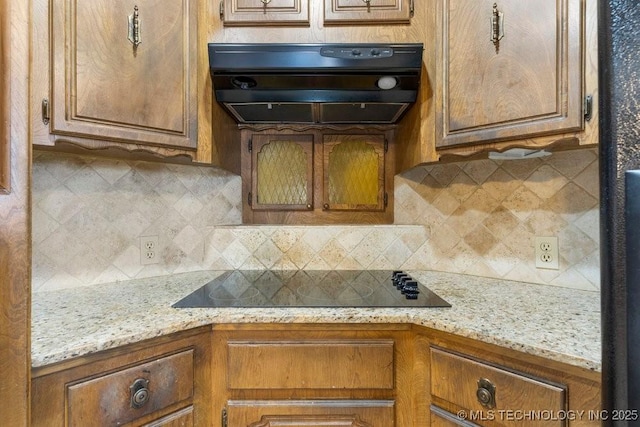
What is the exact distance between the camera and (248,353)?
32.8 inches

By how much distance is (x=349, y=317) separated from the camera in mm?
824

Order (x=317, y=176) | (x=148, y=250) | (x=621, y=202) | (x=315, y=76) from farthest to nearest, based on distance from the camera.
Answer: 1. (x=317, y=176)
2. (x=148, y=250)
3. (x=315, y=76)
4. (x=621, y=202)

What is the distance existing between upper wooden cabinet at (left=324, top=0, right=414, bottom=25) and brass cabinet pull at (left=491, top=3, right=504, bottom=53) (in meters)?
0.26

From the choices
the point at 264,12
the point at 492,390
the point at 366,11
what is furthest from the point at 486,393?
the point at 264,12

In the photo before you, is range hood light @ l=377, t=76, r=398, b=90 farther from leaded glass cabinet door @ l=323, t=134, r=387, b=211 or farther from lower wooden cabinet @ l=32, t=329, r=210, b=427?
lower wooden cabinet @ l=32, t=329, r=210, b=427

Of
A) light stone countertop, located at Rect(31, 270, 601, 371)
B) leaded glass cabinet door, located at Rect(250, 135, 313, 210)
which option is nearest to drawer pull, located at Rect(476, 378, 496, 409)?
light stone countertop, located at Rect(31, 270, 601, 371)

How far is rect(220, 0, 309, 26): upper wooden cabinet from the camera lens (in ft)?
3.49

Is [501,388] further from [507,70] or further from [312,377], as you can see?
[507,70]

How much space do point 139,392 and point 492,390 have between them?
78 cm

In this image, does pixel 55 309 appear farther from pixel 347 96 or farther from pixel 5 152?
pixel 347 96

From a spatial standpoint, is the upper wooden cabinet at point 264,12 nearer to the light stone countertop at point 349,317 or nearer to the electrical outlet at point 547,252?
the light stone countertop at point 349,317

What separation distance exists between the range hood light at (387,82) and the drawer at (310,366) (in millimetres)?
802

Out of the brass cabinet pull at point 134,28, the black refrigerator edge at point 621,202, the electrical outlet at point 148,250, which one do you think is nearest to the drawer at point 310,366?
the black refrigerator edge at point 621,202

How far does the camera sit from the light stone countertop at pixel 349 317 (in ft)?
2.09
